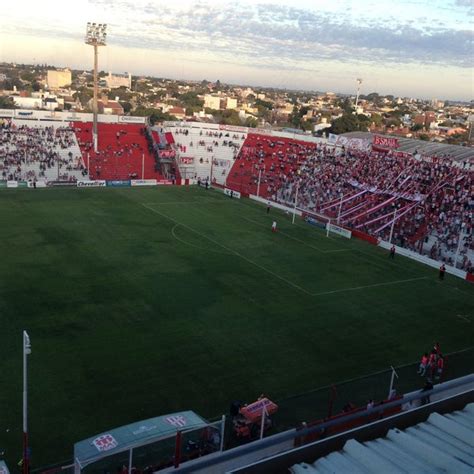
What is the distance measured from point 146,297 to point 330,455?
19.2 meters

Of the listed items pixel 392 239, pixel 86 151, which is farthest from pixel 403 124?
pixel 392 239

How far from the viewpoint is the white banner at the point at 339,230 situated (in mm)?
39094

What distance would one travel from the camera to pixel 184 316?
21.9 meters

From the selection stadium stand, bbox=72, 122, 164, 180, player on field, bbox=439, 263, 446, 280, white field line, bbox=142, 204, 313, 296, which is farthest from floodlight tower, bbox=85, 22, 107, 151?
player on field, bbox=439, 263, 446, 280

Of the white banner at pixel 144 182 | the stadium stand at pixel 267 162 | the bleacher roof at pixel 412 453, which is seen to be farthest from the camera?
the stadium stand at pixel 267 162

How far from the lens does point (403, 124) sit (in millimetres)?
136750

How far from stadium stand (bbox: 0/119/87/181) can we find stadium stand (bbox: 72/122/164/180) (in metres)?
1.26

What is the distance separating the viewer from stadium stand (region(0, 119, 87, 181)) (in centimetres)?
5525

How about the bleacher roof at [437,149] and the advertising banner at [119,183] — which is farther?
the advertising banner at [119,183]

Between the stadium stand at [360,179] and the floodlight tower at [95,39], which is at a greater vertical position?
the floodlight tower at [95,39]

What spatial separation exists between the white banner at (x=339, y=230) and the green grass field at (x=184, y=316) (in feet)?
6.61

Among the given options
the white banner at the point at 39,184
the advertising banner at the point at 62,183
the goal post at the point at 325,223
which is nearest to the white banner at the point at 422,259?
the goal post at the point at 325,223

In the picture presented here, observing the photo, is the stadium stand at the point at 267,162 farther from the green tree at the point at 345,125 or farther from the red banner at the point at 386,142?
the green tree at the point at 345,125

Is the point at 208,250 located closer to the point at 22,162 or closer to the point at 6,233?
the point at 6,233
